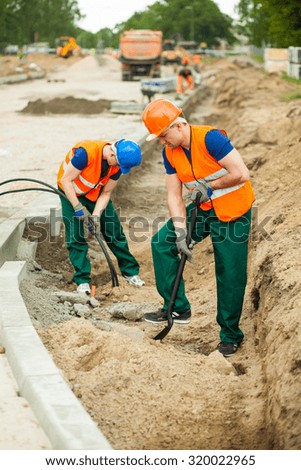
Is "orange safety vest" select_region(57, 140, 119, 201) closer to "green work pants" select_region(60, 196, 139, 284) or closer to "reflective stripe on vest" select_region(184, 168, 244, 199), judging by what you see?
"green work pants" select_region(60, 196, 139, 284)

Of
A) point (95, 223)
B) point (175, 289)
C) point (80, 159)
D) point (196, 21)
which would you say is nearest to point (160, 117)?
point (175, 289)

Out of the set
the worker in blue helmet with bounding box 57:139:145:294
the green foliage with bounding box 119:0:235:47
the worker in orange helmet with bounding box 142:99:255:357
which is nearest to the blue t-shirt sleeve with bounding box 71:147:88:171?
the worker in blue helmet with bounding box 57:139:145:294

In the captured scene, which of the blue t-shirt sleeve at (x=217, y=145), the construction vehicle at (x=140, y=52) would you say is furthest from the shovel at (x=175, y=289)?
the construction vehicle at (x=140, y=52)

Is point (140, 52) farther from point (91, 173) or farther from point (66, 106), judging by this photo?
point (91, 173)

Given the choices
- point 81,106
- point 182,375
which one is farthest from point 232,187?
point 81,106

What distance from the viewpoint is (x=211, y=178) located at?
5.84m

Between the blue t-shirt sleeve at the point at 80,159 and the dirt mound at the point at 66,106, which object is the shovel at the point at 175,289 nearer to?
the blue t-shirt sleeve at the point at 80,159

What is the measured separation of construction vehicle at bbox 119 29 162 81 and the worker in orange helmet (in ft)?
121

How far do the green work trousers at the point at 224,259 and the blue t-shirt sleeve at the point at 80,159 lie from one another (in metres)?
1.34

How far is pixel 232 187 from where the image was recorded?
5.88 meters

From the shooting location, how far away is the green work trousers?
5934 mm

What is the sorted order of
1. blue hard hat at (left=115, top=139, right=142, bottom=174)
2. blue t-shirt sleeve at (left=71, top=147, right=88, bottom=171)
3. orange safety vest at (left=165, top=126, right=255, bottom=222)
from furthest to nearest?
blue t-shirt sleeve at (left=71, top=147, right=88, bottom=171), blue hard hat at (left=115, top=139, right=142, bottom=174), orange safety vest at (left=165, top=126, right=255, bottom=222)

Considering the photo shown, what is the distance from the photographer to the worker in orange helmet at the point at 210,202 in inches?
224
